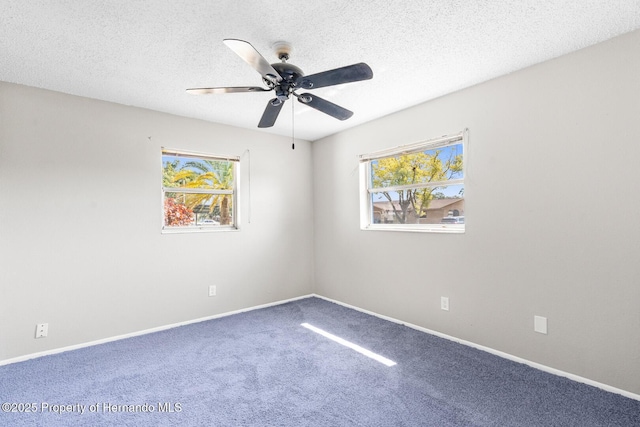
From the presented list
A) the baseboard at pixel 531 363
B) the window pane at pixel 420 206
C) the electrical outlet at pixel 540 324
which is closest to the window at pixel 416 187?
the window pane at pixel 420 206

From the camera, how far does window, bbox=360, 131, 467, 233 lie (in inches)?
116

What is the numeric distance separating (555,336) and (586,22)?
209 centimetres

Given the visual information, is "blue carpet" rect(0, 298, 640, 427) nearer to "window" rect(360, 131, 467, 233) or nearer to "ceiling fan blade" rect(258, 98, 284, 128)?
"window" rect(360, 131, 467, 233)

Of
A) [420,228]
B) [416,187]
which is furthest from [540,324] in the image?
[416,187]

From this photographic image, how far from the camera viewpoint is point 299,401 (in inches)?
76.8

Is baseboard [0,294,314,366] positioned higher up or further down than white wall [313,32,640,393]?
further down

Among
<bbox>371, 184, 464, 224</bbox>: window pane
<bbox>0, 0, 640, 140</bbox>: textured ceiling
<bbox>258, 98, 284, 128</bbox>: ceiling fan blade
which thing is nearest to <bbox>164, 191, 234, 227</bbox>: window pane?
<bbox>0, 0, 640, 140</bbox>: textured ceiling

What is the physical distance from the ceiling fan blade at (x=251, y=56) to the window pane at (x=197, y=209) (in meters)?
2.19

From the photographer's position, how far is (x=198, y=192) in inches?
142

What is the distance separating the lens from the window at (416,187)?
2.95 meters

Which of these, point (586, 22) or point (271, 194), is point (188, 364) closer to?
point (271, 194)

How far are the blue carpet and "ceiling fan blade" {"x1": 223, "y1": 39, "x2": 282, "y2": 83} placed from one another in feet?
6.63

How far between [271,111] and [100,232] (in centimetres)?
207

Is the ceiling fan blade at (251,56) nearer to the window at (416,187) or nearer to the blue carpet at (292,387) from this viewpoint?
the window at (416,187)
